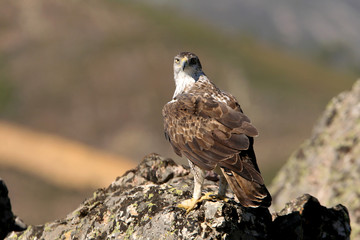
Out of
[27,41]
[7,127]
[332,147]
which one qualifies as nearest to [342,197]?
[332,147]

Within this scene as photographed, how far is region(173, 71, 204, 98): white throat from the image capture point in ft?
39.3

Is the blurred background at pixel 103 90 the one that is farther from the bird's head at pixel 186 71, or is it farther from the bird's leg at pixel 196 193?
the bird's leg at pixel 196 193

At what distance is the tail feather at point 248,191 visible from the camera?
8.83m

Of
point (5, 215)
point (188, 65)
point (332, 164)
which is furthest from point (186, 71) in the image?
point (5, 215)

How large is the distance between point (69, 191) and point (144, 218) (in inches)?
1731

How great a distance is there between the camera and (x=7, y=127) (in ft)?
256

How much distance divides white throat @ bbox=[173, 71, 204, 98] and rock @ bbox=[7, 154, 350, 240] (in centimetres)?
162

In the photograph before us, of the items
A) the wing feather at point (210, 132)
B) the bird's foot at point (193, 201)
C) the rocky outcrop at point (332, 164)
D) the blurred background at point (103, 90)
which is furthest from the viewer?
the blurred background at point (103, 90)

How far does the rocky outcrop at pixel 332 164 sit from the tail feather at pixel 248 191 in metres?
4.70

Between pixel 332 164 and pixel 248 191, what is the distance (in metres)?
6.27

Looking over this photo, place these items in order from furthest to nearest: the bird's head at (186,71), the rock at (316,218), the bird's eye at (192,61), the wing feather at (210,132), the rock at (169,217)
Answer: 1. the bird's eye at (192,61)
2. the bird's head at (186,71)
3. the rock at (316,218)
4. the wing feather at (210,132)
5. the rock at (169,217)

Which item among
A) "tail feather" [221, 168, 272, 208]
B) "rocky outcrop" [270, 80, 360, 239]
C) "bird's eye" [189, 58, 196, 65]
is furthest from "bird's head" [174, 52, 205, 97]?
"rocky outcrop" [270, 80, 360, 239]

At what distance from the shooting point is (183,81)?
1227cm

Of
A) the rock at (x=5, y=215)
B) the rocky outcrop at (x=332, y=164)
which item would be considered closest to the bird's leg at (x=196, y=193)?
the rock at (x=5, y=215)
